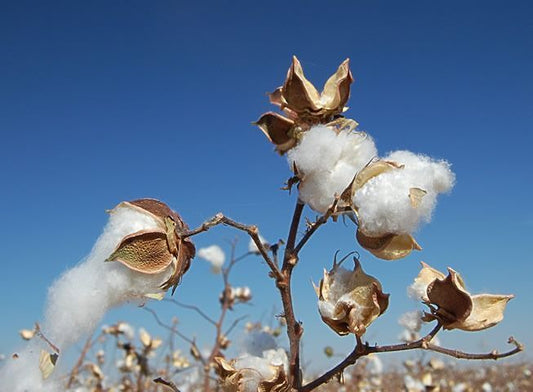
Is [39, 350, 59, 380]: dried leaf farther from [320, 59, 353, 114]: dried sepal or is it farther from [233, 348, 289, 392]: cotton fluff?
[320, 59, 353, 114]: dried sepal

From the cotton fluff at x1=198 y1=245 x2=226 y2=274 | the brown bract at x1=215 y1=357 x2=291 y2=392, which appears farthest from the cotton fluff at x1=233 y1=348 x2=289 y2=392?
the cotton fluff at x1=198 y1=245 x2=226 y2=274

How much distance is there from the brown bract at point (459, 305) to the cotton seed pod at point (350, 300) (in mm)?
102

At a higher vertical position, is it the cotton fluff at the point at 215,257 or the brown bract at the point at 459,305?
the cotton fluff at the point at 215,257

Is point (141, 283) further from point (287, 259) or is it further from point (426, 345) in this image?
point (426, 345)

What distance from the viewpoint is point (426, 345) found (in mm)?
1028

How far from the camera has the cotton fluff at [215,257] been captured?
372cm

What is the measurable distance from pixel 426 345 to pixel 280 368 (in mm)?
269

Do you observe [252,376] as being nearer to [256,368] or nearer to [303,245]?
[256,368]

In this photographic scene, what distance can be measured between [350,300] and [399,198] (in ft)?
0.64

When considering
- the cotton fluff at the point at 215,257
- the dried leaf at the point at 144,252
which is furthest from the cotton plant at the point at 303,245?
the cotton fluff at the point at 215,257

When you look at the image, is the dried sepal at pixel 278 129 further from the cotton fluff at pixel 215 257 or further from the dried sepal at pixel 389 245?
the cotton fluff at pixel 215 257

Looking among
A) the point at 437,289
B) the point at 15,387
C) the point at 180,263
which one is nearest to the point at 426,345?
the point at 437,289

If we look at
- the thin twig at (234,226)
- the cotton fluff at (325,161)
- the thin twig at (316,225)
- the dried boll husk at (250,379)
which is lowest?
the dried boll husk at (250,379)

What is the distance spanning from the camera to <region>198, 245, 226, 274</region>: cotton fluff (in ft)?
12.2
